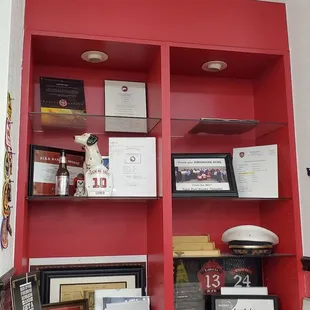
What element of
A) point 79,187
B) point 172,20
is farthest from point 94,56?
point 79,187

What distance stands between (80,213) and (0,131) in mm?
820

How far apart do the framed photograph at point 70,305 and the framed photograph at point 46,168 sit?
1.66 ft

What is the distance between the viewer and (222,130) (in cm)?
221

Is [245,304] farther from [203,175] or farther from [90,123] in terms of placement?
[90,123]

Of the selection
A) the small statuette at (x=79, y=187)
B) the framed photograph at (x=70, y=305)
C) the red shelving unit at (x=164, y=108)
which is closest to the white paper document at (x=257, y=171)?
the red shelving unit at (x=164, y=108)

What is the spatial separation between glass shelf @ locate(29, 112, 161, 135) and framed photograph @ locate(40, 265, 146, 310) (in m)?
0.71

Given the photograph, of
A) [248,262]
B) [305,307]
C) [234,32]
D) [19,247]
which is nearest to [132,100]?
[234,32]

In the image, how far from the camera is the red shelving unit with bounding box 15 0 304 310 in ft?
6.23

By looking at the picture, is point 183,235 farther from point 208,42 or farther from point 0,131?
point 0,131

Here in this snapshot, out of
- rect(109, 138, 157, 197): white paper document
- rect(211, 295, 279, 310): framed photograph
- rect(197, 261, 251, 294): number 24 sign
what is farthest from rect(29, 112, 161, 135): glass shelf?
rect(211, 295, 279, 310): framed photograph

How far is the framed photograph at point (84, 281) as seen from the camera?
1.98m

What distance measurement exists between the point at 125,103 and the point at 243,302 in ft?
3.87

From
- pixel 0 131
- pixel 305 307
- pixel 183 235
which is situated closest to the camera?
pixel 0 131

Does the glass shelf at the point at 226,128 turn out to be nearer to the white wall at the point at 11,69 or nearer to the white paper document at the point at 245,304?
the white wall at the point at 11,69
